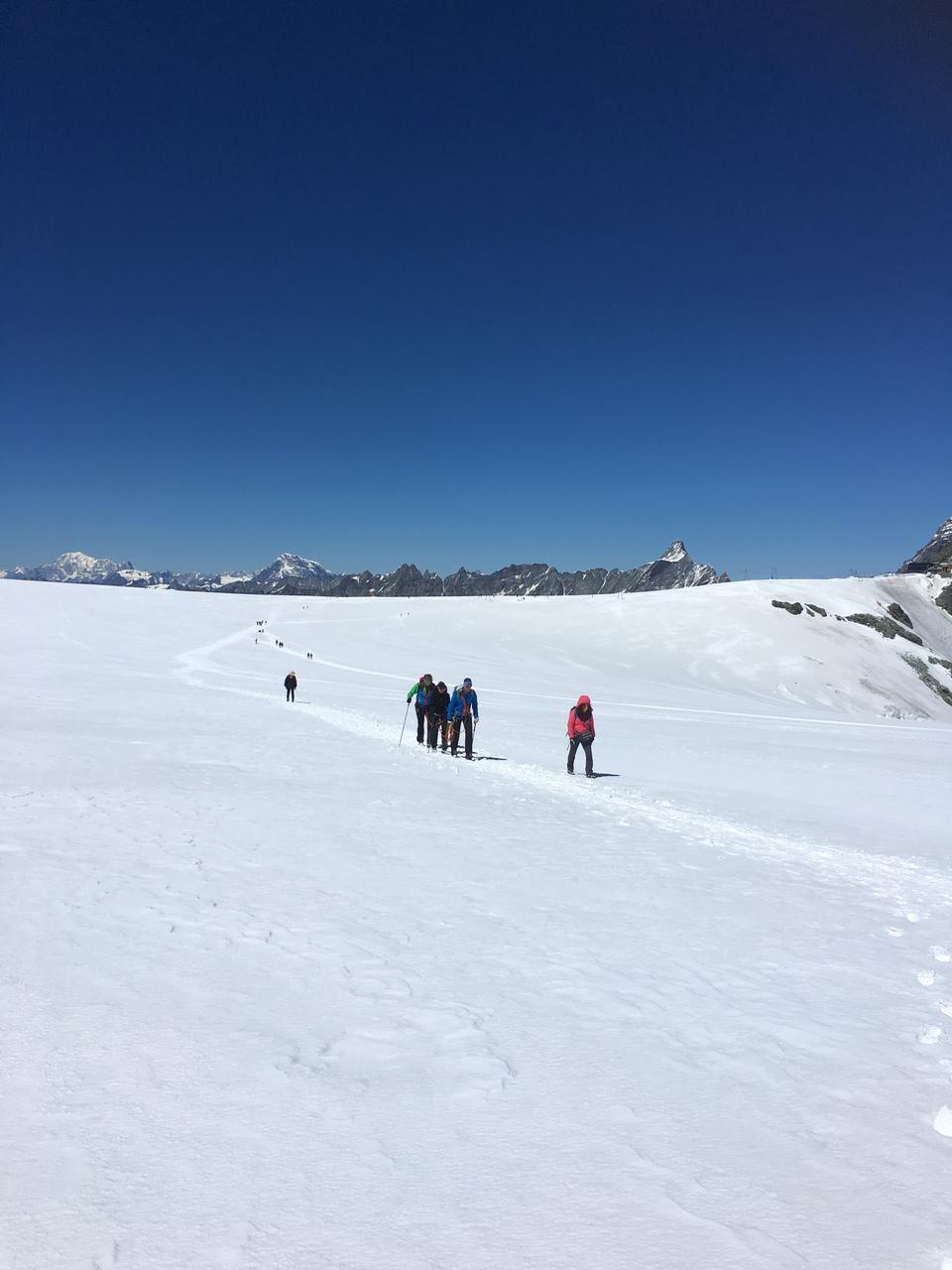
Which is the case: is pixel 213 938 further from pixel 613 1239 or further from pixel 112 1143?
pixel 613 1239

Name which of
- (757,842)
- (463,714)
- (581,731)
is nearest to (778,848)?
(757,842)

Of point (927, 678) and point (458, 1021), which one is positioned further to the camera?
point (927, 678)

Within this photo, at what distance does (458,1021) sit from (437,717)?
1502 centimetres

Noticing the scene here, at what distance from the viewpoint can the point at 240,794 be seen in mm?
11867

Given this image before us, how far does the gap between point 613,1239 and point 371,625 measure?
67245 mm

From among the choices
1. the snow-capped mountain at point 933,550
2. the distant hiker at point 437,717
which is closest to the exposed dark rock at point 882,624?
the distant hiker at point 437,717

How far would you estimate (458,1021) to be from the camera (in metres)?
5.13

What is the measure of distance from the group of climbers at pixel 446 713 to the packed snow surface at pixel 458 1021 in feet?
13.0

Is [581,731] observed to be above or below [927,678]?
below

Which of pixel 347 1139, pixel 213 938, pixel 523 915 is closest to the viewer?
pixel 347 1139

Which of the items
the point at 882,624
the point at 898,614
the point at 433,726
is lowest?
the point at 433,726

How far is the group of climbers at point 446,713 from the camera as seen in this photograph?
62.2 feet

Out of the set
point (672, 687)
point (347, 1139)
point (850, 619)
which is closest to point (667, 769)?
point (347, 1139)

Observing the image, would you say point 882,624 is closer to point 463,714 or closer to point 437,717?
Answer: point 437,717
